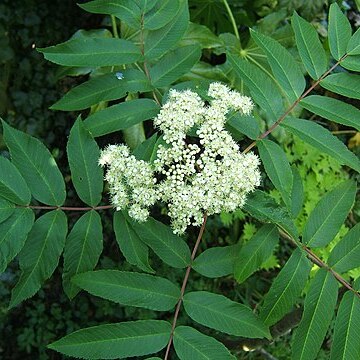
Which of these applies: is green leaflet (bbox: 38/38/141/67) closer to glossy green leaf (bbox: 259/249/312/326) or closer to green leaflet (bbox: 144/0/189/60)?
green leaflet (bbox: 144/0/189/60)

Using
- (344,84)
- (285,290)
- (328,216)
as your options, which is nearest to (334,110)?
(344,84)

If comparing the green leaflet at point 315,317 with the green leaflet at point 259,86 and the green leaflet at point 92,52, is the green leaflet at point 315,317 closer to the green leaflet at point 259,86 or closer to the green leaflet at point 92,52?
the green leaflet at point 259,86

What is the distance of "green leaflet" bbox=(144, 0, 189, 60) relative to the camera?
6.06 ft

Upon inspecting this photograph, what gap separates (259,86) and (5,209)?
0.83m

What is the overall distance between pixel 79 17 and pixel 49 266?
242cm

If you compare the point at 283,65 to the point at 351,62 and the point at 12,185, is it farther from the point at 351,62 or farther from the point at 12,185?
the point at 12,185

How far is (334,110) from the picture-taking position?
1.69m

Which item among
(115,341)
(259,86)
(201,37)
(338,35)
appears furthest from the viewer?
(201,37)

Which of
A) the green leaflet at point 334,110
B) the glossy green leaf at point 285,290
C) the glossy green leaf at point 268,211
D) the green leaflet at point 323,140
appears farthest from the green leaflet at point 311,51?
the glossy green leaf at point 285,290

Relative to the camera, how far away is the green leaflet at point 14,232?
1496 mm

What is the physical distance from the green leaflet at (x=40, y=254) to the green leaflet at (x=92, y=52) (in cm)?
47

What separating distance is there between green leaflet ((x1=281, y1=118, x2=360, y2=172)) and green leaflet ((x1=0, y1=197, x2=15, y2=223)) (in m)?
0.82

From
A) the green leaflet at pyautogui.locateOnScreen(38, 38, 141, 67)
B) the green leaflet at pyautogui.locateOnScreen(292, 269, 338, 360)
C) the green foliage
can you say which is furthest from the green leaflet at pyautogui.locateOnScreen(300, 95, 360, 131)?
the green leaflet at pyautogui.locateOnScreen(38, 38, 141, 67)

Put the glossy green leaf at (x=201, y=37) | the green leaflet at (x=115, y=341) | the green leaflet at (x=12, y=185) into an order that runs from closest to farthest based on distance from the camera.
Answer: the green leaflet at (x=115, y=341), the green leaflet at (x=12, y=185), the glossy green leaf at (x=201, y=37)
